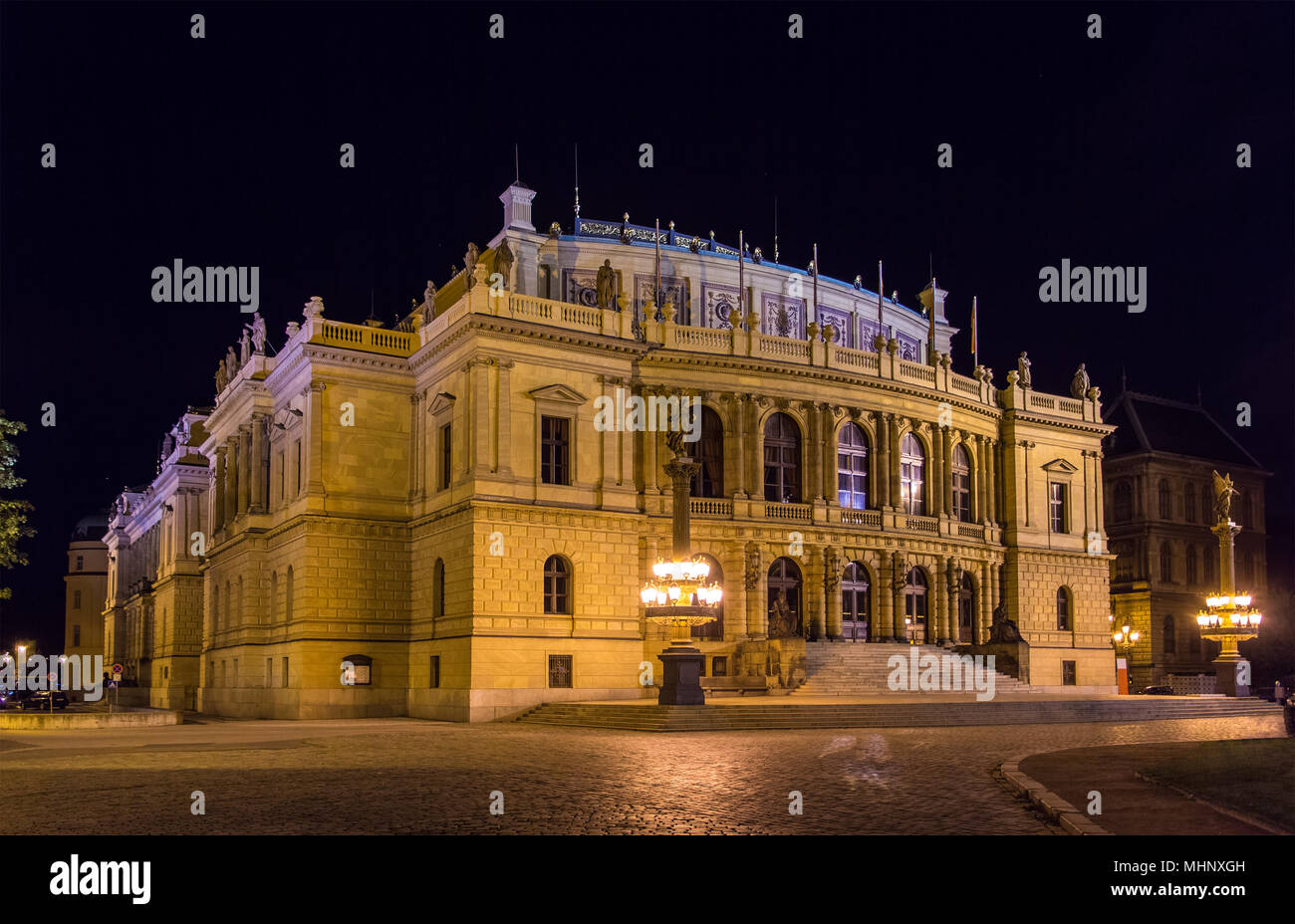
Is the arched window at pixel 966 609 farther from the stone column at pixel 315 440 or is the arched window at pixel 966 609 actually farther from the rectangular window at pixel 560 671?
the stone column at pixel 315 440

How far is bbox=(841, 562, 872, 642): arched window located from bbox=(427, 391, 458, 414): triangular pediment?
1825 cm

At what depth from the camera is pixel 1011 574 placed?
5972 centimetres

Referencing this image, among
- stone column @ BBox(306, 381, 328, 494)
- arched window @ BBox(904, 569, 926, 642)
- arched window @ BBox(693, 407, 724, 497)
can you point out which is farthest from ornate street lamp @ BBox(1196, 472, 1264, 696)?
stone column @ BBox(306, 381, 328, 494)

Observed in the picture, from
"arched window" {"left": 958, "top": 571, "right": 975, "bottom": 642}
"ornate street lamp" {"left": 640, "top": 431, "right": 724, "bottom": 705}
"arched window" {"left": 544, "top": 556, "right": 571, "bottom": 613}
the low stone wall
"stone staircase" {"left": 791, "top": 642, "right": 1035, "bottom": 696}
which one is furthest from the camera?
"arched window" {"left": 958, "top": 571, "right": 975, "bottom": 642}

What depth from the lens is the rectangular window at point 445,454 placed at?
4550cm

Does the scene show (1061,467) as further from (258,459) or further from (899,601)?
(258,459)

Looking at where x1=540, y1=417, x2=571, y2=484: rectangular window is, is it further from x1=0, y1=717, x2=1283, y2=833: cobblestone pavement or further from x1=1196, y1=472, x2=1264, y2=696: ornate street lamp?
x1=1196, y1=472, x2=1264, y2=696: ornate street lamp

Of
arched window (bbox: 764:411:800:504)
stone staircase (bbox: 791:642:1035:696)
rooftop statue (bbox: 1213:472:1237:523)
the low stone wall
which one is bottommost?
the low stone wall

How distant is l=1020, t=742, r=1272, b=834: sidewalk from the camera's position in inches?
537

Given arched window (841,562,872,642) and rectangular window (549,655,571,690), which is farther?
arched window (841,562,872,642)

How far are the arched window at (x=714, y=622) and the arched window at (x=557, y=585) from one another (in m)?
6.45
